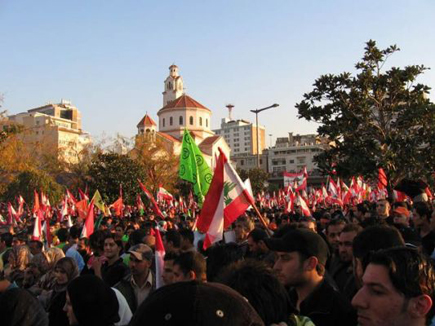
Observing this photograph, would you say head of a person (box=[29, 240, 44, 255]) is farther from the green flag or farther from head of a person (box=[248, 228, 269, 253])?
head of a person (box=[248, 228, 269, 253])

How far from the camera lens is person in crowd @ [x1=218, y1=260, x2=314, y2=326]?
91.0 inches

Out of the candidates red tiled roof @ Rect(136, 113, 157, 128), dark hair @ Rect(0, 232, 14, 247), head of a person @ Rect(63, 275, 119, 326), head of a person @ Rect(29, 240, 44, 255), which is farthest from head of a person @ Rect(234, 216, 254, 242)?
red tiled roof @ Rect(136, 113, 157, 128)

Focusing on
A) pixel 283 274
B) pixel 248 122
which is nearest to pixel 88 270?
pixel 283 274

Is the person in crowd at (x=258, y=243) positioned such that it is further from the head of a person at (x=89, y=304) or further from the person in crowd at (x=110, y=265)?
the head of a person at (x=89, y=304)

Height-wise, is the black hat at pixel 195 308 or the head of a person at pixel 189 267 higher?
the black hat at pixel 195 308

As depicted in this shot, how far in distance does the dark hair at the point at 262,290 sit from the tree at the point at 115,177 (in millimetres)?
30152

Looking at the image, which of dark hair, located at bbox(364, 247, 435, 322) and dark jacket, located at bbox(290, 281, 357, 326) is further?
dark jacket, located at bbox(290, 281, 357, 326)

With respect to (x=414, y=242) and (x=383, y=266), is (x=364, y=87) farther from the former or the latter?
(x=383, y=266)

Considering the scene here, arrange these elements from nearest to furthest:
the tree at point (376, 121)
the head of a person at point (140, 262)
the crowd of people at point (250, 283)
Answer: the crowd of people at point (250, 283), the head of a person at point (140, 262), the tree at point (376, 121)

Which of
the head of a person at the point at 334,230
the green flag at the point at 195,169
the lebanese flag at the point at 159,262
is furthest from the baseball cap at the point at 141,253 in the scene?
the green flag at the point at 195,169

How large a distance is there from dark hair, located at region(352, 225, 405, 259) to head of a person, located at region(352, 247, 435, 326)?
4.59 feet

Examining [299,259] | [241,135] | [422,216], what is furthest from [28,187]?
[241,135]

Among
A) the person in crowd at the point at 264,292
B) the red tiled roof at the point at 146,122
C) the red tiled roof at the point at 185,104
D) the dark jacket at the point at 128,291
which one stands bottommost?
the dark jacket at the point at 128,291

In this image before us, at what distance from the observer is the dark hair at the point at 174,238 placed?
6.45m
